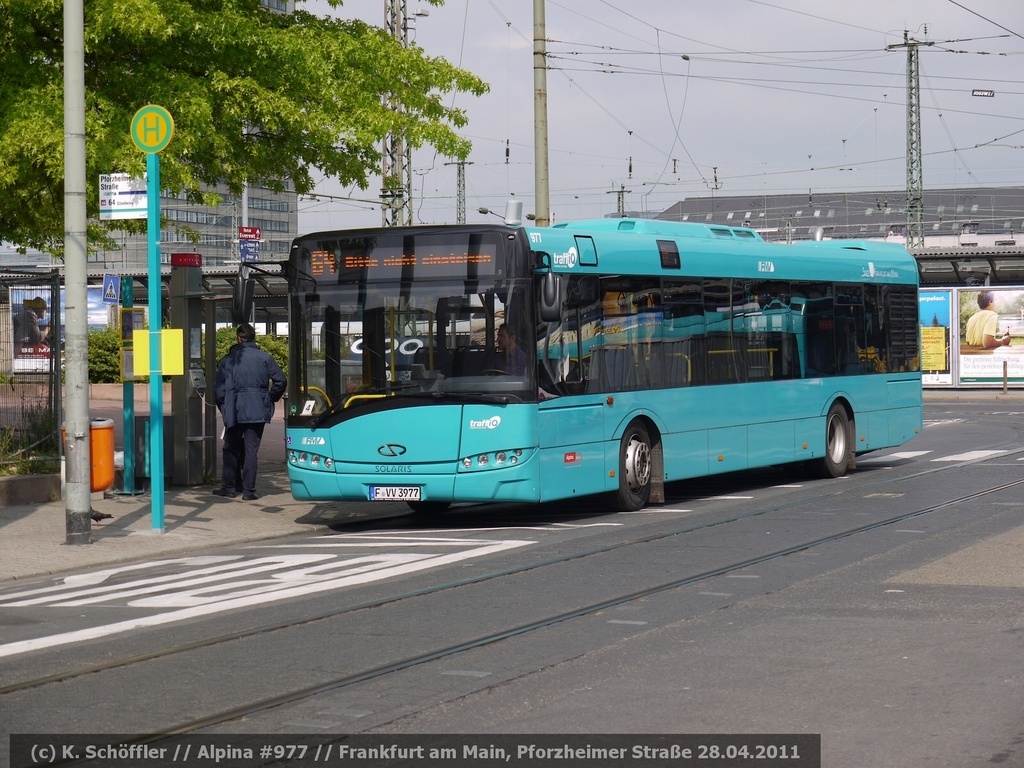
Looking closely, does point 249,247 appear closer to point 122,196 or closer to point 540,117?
point 540,117

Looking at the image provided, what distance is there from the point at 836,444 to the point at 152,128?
10586 millimetres

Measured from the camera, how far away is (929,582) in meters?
10.4

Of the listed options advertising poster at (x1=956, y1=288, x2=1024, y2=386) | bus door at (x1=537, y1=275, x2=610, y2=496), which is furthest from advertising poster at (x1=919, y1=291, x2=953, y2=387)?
bus door at (x1=537, y1=275, x2=610, y2=496)

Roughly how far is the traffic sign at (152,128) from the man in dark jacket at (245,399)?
3.44 metres

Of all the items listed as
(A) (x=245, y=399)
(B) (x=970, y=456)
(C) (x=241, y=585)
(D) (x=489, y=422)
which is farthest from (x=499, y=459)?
(B) (x=970, y=456)

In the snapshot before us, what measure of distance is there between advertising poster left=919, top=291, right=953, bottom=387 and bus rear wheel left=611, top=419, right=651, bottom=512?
1299 inches

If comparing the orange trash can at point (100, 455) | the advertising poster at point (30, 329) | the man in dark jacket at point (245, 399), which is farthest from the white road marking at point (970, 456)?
the orange trash can at point (100, 455)

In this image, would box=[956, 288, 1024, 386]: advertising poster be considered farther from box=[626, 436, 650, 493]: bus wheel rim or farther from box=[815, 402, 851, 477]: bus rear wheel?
box=[626, 436, 650, 493]: bus wheel rim

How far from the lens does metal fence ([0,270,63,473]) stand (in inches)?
657

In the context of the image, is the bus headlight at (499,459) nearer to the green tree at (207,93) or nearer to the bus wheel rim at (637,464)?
the bus wheel rim at (637,464)

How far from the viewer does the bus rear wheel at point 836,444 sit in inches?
783

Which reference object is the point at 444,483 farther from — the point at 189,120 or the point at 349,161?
the point at 349,161

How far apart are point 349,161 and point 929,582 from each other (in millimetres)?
10091

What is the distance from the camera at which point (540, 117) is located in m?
24.5
